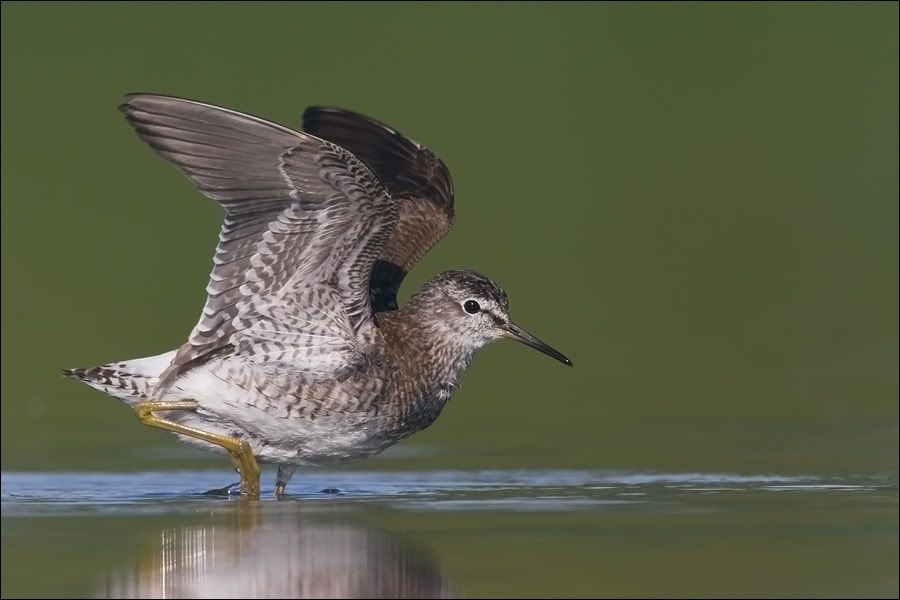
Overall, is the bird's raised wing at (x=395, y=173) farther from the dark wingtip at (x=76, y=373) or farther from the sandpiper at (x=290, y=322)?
the dark wingtip at (x=76, y=373)

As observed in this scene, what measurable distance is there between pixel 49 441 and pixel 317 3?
1235 centimetres

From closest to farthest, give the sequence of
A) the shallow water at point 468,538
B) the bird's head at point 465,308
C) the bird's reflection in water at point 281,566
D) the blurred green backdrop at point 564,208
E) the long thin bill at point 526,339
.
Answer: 1. the bird's reflection in water at point 281,566
2. the shallow water at point 468,538
3. the bird's head at point 465,308
4. the long thin bill at point 526,339
5. the blurred green backdrop at point 564,208

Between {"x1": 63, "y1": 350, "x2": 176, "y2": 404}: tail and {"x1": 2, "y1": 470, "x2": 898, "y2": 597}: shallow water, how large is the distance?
1.90ft

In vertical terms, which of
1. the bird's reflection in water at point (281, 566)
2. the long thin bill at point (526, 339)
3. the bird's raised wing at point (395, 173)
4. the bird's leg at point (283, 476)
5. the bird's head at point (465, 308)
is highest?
the bird's raised wing at point (395, 173)

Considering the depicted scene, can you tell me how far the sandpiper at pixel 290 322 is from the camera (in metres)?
9.52

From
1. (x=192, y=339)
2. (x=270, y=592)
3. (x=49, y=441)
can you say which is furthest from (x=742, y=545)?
(x=49, y=441)

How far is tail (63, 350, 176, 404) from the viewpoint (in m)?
10.4

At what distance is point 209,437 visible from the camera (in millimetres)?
10438

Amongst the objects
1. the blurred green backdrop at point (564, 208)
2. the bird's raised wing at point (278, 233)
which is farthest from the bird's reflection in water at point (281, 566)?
the blurred green backdrop at point (564, 208)

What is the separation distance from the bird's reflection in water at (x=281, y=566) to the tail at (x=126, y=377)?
77.4 inches

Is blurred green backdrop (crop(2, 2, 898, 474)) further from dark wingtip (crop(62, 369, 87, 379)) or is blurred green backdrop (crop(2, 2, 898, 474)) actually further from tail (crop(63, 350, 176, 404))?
dark wingtip (crop(62, 369, 87, 379))

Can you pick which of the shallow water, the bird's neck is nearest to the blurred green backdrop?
the bird's neck

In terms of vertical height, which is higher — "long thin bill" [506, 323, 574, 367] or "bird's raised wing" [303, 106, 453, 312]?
"bird's raised wing" [303, 106, 453, 312]

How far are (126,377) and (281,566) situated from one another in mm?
3181
